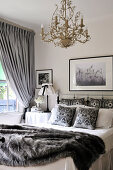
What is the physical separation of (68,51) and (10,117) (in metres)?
2.08

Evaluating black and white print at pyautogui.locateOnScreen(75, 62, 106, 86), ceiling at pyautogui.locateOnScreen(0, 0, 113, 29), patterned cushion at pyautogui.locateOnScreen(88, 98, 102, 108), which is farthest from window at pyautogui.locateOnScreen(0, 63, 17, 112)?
patterned cushion at pyautogui.locateOnScreen(88, 98, 102, 108)

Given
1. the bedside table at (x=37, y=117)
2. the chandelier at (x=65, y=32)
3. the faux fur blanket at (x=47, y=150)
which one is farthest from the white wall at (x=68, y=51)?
the faux fur blanket at (x=47, y=150)

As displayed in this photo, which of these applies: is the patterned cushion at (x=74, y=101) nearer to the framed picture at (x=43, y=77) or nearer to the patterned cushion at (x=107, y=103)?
the patterned cushion at (x=107, y=103)

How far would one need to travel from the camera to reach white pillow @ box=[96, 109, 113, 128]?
143 inches

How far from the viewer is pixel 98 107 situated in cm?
414

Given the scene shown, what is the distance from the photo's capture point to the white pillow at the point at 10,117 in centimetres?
468

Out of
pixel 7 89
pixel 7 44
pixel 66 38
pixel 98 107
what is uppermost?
pixel 7 44

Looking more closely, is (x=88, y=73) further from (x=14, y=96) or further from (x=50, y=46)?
(x=14, y=96)

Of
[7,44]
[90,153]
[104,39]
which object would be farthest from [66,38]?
[7,44]

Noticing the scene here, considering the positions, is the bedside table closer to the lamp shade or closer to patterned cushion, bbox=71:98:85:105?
the lamp shade

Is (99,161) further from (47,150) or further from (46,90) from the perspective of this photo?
(46,90)

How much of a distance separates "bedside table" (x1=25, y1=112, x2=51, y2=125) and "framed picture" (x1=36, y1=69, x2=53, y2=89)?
84 cm

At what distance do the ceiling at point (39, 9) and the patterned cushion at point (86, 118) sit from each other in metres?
1.90

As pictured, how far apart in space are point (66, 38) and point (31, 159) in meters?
1.57
